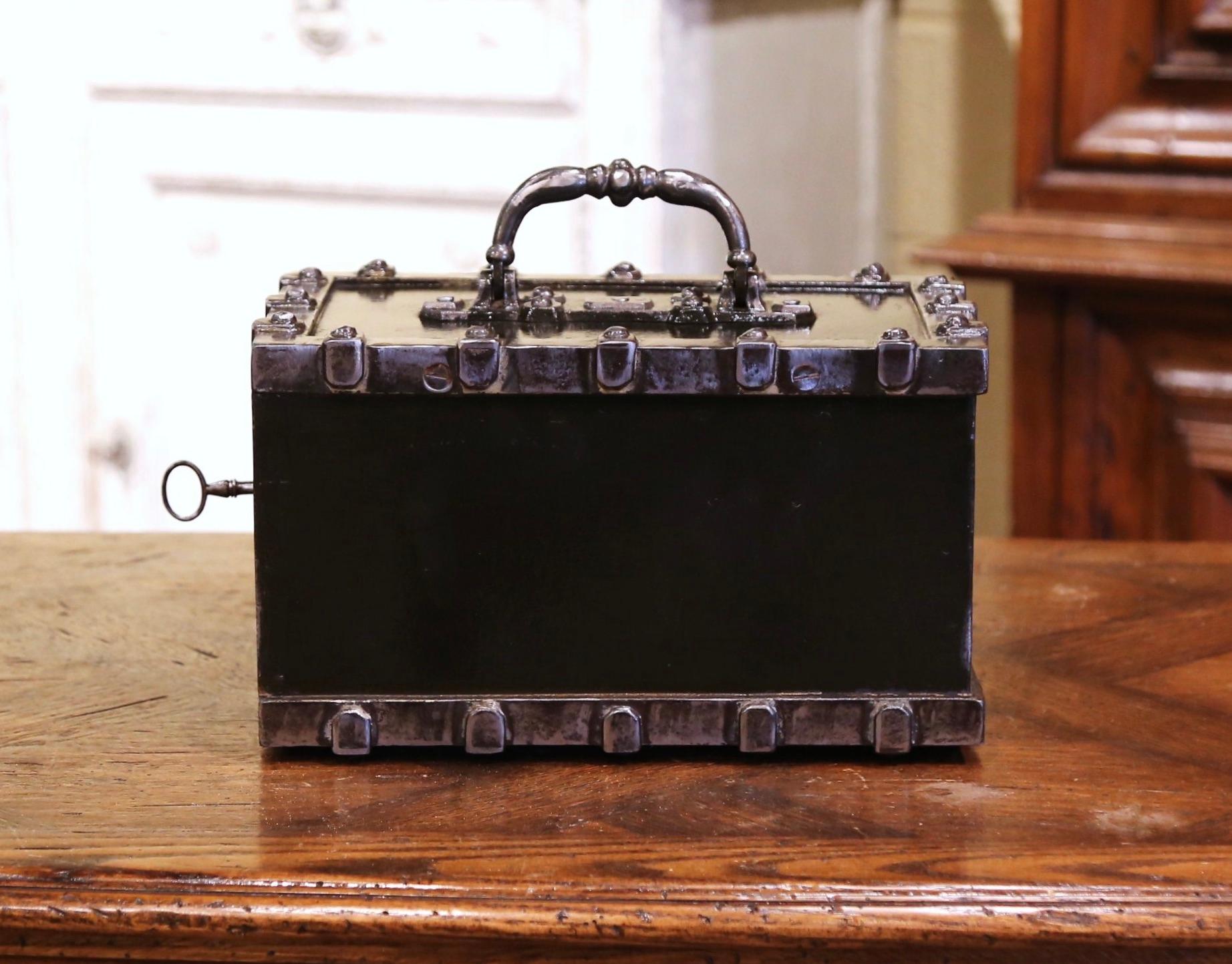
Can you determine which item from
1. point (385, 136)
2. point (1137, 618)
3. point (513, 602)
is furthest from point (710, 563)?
point (385, 136)

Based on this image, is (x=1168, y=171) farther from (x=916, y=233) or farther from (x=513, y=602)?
(x=513, y=602)

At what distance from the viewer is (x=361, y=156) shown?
2.45m

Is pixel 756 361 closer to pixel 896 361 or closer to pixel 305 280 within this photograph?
pixel 896 361

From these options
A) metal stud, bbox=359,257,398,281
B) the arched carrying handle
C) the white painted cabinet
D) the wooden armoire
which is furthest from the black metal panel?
the white painted cabinet

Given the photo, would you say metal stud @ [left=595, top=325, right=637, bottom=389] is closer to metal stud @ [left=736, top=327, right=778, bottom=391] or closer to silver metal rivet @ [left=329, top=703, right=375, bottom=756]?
metal stud @ [left=736, top=327, right=778, bottom=391]

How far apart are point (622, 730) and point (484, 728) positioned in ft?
A: 0.27

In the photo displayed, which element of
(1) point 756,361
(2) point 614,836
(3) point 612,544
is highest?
(1) point 756,361

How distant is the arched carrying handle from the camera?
1062 mm

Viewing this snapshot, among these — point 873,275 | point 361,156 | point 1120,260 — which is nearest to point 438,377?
point 873,275

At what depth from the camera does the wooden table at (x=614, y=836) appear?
893 mm

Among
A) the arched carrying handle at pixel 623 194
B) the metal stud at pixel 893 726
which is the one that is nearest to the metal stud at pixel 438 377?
the arched carrying handle at pixel 623 194

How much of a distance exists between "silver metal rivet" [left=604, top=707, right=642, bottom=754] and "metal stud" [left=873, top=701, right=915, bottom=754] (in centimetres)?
14

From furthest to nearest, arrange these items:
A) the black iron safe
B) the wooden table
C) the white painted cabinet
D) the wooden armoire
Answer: the white painted cabinet < the wooden armoire < the black iron safe < the wooden table

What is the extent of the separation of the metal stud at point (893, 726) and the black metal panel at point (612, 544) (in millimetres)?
14
